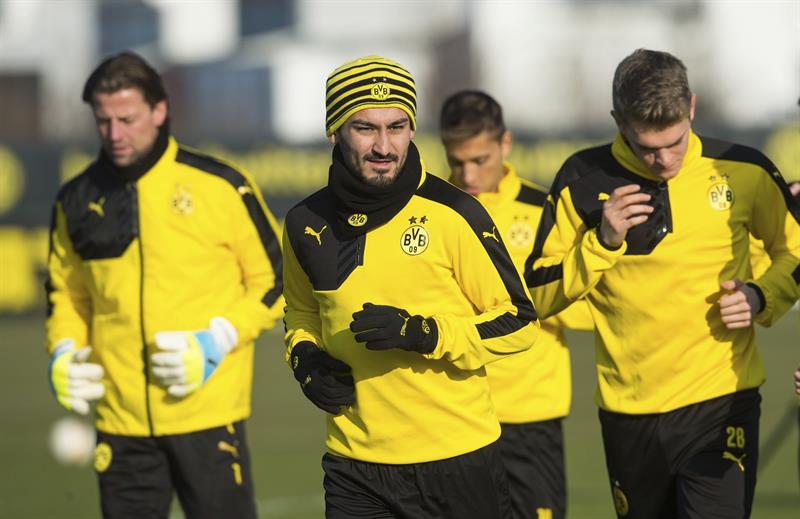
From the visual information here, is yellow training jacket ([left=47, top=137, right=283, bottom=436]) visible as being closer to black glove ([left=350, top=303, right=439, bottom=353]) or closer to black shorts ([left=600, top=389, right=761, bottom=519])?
black shorts ([left=600, top=389, right=761, bottom=519])

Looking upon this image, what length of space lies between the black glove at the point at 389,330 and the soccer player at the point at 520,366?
2.36 meters

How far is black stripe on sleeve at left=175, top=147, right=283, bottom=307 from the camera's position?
277 inches

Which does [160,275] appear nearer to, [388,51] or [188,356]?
[188,356]

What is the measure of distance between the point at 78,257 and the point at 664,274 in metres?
3.01

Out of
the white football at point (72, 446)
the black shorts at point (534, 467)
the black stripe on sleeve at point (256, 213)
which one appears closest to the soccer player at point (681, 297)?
the black shorts at point (534, 467)

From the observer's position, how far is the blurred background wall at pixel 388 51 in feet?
144

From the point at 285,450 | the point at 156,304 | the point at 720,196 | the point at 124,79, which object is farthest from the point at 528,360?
the point at 285,450

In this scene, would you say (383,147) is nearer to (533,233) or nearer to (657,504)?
(657,504)

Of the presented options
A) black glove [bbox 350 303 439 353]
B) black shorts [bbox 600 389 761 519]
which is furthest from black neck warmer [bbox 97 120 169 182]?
black shorts [bbox 600 389 761 519]

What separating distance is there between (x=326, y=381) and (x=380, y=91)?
1.09 meters

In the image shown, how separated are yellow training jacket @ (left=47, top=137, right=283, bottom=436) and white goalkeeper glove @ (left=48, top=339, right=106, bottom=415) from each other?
0.10 m

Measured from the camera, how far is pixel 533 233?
739cm

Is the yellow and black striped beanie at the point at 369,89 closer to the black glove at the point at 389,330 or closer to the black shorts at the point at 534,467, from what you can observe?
the black glove at the point at 389,330

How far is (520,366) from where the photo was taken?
7148mm
